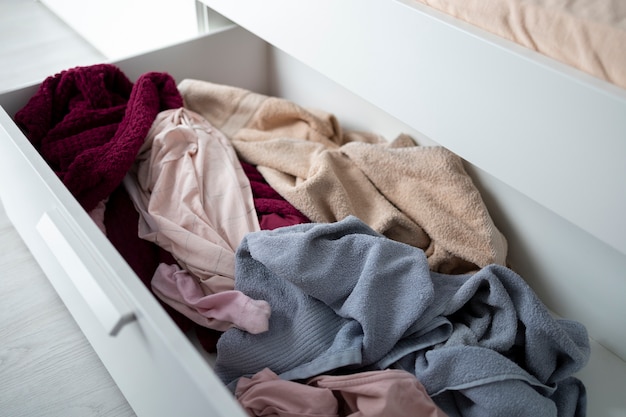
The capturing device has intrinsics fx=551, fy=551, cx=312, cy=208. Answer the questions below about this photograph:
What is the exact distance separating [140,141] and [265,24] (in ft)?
1.01

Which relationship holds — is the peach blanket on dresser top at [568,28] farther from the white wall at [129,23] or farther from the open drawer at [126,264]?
the white wall at [129,23]

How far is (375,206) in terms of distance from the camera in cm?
95

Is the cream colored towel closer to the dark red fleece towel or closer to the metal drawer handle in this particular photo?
the dark red fleece towel

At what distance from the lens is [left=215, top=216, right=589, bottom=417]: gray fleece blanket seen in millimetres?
687

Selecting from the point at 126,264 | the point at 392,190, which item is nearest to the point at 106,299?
the point at 126,264

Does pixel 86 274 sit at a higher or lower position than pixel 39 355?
higher

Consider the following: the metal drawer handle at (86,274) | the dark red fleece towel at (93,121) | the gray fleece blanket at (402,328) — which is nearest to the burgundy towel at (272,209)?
the gray fleece blanket at (402,328)

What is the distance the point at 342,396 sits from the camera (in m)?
0.69

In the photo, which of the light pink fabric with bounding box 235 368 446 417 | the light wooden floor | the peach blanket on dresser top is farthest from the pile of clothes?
the peach blanket on dresser top

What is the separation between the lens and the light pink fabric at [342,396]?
2.07ft

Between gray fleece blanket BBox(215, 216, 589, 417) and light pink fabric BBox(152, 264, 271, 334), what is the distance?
0.02 metres

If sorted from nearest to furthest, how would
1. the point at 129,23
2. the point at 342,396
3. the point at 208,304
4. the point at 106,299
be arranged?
the point at 106,299 → the point at 342,396 → the point at 208,304 → the point at 129,23

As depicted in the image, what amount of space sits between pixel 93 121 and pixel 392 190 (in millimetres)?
549

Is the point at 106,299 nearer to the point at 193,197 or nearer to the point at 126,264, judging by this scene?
the point at 126,264
